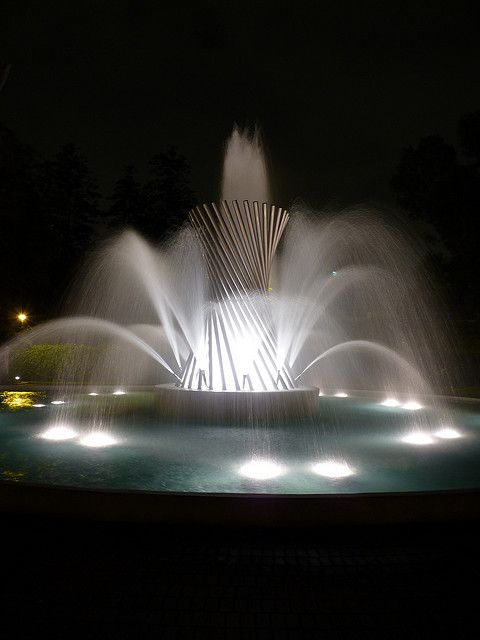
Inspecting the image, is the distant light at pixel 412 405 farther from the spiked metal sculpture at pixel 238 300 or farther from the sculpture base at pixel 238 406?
the sculpture base at pixel 238 406

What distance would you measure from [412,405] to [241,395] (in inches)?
217

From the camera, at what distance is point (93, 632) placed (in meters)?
3.15

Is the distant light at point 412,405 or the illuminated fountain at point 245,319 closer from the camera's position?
the illuminated fountain at point 245,319

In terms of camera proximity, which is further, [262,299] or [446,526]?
[262,299]

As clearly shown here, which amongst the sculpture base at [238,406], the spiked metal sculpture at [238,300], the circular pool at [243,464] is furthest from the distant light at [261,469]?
the spiked metal sculpture at [238,300]

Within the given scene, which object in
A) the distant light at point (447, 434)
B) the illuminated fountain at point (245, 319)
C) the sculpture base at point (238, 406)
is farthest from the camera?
the illuminated fountain at point (245, 319)

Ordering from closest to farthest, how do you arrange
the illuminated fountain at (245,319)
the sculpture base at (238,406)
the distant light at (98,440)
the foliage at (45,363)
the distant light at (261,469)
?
1. the distant light at (261,469)
2. the distant light at (98,440)
3. the sculpture base at (238,406)
4. the illuminated fountain at (245,319)
5. the foliage at (45,363)

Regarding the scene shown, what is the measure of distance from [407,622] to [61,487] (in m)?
2.61

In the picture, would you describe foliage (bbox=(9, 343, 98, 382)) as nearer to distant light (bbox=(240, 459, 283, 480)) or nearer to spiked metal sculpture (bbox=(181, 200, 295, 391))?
spiked metal sculpture (bbox=(181, 200, 295, 391))

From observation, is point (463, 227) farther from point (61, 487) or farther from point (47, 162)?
point (47, 162)

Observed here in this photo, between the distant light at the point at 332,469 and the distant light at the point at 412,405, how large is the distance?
6286mm

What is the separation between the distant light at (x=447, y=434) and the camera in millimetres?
9031

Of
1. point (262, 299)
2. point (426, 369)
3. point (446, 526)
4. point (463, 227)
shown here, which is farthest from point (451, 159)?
point (446, 526)

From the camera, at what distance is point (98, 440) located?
8.46m
